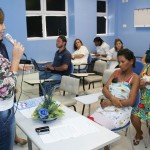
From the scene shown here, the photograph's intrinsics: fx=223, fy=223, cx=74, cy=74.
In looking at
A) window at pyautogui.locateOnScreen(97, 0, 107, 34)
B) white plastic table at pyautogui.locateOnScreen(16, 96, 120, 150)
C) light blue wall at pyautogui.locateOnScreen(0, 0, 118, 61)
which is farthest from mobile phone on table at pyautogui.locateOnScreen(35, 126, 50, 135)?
window at pyautogui.locateOnScreen(97, 0, 107, 34)

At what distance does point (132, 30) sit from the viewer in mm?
7477

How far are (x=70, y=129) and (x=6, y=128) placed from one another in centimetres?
48

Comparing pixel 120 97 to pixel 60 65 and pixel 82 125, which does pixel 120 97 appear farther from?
pixel 60 65

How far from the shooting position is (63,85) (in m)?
3.26

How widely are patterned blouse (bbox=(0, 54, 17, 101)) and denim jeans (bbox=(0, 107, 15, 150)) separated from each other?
10 cm

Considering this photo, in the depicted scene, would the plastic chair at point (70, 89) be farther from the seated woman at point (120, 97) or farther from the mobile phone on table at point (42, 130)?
the mobile phone on table at point (42, 130)

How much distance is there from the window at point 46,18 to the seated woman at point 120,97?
432cm

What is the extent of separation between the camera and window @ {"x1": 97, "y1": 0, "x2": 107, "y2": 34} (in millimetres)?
7703

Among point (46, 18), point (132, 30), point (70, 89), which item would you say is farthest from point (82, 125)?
point (132, 30)

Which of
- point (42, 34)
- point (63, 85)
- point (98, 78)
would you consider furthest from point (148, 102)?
point (42, 34)

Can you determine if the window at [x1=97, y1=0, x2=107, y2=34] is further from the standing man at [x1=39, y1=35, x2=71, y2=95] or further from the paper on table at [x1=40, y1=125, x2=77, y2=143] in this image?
the paper on table at [x1=40, y1=125, x2=77, y2=143]

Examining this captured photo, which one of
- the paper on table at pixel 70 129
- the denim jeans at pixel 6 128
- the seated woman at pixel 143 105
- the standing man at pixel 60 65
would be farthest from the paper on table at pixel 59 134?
the standing man at pixel 60 65

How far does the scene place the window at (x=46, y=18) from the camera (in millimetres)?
6198

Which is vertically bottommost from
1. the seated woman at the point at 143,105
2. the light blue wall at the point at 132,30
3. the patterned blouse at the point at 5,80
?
the seated woman at the point at 143,105
